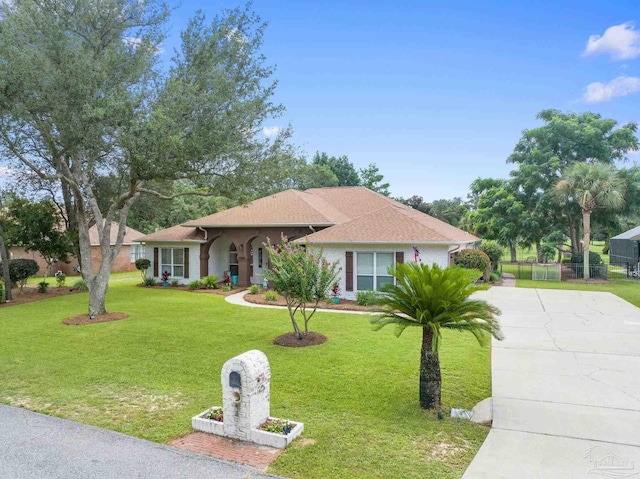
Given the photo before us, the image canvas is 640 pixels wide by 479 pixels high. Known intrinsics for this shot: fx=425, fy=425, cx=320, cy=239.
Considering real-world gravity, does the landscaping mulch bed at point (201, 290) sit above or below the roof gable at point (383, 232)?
below

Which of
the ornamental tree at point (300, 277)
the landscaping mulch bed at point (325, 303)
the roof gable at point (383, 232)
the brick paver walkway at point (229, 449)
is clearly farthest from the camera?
the roof gable at point (383, 232)

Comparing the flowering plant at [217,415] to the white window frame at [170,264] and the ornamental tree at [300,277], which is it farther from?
the white window frame at [170,264]

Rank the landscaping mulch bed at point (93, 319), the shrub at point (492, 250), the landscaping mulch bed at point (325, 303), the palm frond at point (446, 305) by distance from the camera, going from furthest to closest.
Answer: the shrub at point (492, 250) → the landscaping mulch bed at point (325, 303) → the landscaping mulch bed at point (93, 319) → the palm frond at point (446, 305)

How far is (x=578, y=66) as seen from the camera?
740 inches

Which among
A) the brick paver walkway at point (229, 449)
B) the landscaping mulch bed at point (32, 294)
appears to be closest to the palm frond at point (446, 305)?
the brick paver walkway at point (229, 449)

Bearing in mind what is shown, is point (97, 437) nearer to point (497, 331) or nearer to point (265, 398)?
point (265, 398)

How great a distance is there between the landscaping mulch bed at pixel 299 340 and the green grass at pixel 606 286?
15.4m

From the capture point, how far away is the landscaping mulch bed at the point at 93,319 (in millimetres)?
14016

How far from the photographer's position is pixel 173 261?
23.9m

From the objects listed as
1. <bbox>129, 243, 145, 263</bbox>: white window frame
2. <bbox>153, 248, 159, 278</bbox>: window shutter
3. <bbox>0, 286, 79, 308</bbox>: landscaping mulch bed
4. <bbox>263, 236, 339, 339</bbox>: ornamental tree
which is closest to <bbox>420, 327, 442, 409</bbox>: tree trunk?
<bbox>263, 236, 339, 339</bbox>: ornamental tree

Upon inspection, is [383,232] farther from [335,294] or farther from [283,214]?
[283,214]

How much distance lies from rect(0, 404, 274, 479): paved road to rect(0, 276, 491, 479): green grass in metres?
0.32

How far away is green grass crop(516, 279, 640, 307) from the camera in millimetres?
20181

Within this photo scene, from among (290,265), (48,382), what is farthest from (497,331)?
(48,382)
